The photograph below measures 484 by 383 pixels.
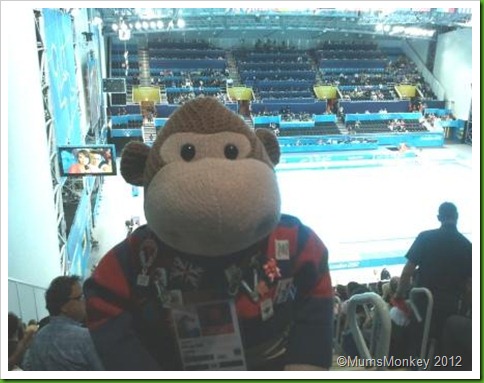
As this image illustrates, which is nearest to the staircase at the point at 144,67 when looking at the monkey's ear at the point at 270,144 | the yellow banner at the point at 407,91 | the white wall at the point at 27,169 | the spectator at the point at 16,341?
the yellow banner at the point at 407,91

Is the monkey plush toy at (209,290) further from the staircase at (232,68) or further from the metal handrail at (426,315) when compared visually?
the staircase at (232,68)

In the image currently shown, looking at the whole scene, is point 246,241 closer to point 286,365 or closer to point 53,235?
point 286,365

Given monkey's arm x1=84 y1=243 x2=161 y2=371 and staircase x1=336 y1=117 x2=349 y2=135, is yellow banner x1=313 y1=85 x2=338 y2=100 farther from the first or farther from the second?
monkey's arm x1=84 y1=243 x2=161 y2=371

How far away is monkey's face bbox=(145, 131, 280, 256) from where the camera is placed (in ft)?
3.16

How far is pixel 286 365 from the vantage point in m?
1.16

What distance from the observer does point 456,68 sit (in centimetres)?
2122

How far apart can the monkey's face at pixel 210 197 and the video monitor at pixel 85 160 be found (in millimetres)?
5314

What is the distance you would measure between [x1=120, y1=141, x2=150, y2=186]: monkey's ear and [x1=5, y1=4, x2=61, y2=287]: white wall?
10.7 feet

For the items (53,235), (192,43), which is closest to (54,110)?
(53,235)

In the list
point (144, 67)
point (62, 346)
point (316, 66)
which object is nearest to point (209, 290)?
point (62, 346)

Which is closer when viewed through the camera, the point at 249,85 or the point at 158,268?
the point at 158,268

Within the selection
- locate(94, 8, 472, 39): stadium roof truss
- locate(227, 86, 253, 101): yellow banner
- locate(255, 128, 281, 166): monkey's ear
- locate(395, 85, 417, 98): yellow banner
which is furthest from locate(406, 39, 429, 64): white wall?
locate(255, 128, 281, 166): monkey's ear

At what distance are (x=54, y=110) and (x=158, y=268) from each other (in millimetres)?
5266

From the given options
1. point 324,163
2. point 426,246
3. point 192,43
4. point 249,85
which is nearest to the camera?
point 426,246
